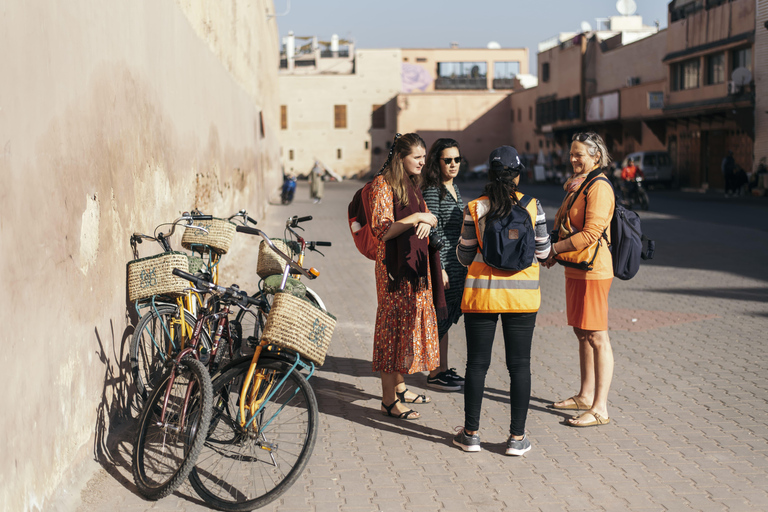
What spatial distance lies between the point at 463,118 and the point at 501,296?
59.9m

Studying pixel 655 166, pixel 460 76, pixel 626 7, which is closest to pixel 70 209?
pixel 655 166

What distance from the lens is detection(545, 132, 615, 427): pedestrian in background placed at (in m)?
5.10

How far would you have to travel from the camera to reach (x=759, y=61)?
31.3 m

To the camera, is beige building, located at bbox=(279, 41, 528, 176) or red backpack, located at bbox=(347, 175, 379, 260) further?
beige building, located at bbox=(279, 41, 528, 176)

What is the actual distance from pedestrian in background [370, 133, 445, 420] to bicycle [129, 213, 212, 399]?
48.8 inches

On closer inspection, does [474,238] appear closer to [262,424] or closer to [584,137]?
[584,137]

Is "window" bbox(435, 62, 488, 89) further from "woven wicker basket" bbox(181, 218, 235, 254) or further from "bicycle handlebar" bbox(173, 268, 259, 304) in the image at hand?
"bicycle handlebar" bbox(173, 268, 259, 304)

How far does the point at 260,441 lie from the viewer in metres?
4.16

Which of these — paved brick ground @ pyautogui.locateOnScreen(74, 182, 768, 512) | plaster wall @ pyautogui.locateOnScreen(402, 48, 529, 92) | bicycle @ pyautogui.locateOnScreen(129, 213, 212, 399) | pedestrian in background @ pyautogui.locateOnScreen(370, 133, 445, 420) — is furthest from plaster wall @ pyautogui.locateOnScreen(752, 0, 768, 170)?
plaster wall @ pyautogui.locateOnScreen(402, 48, 529, 92)

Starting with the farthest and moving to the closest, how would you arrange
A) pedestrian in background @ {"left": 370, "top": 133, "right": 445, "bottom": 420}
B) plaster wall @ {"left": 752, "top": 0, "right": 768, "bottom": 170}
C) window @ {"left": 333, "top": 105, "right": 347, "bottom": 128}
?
window @ {"left": 333, "top": 105, "right": 347, "bottom": 128} → plaster wall @ {"left": 752, "top": 0, "right": 768, "bottom": 170} → pedestrian in background @ {"left": 370, "top": 133, "right": 445, "bottom": 420}

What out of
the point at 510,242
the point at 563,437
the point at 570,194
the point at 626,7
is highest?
the point at 626,7

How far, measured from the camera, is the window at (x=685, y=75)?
3617 cm

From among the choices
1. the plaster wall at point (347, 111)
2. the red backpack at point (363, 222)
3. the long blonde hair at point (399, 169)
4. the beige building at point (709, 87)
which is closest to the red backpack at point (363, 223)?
the red backpack at point (363, 222)

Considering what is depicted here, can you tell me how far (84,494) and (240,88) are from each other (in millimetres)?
15068
